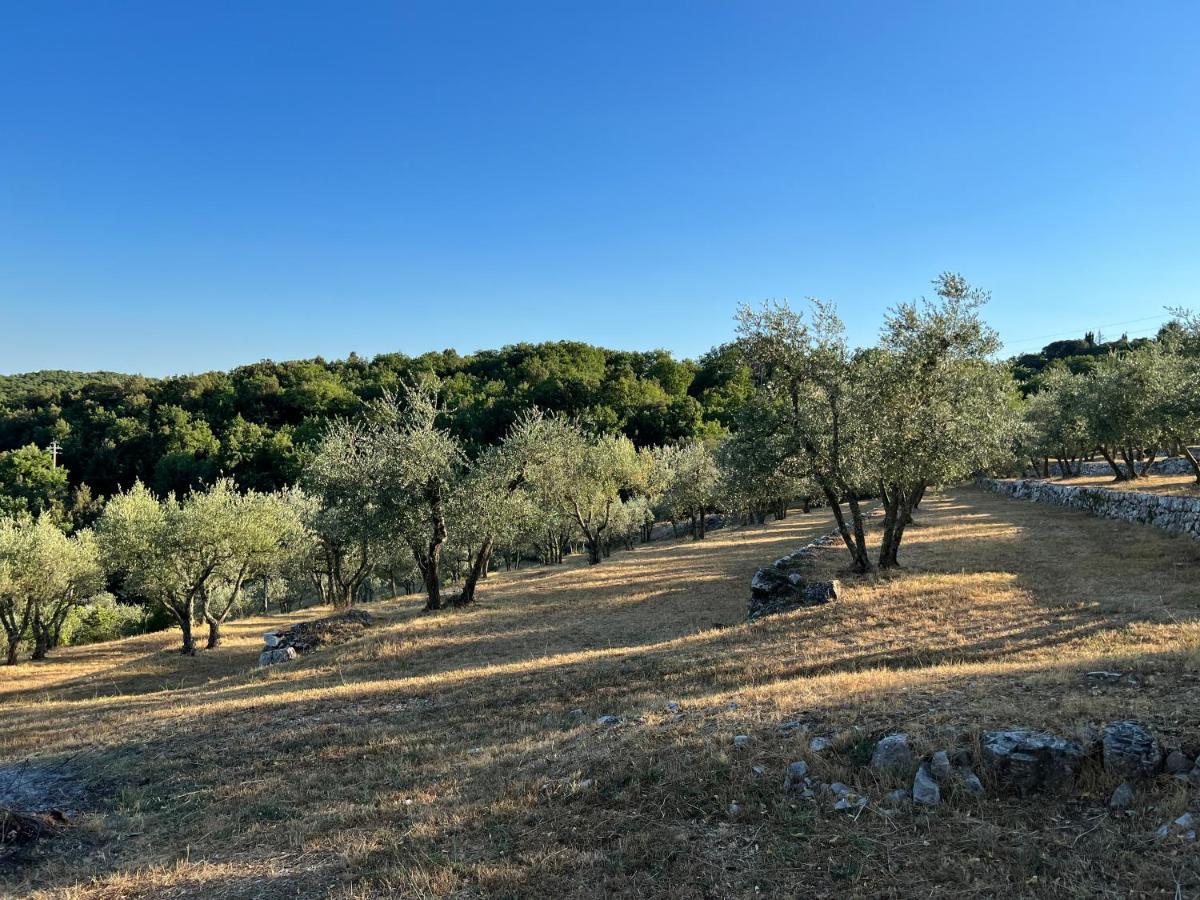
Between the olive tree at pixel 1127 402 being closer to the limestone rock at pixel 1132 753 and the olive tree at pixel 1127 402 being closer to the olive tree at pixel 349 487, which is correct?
the limestone rock at pixel 1132 753

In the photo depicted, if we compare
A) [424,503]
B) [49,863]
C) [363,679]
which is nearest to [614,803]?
[49,863]

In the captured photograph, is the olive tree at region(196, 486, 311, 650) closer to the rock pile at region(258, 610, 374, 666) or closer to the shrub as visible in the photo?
the rock pile at region(258, 610, 374, 666)

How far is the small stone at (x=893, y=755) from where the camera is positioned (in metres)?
6.62

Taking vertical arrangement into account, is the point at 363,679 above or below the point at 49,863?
below

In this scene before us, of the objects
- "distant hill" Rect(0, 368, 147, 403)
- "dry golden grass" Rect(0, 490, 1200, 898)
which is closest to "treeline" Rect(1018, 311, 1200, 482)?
"dry golden grass" Rect(0, 490, 1200, 898)

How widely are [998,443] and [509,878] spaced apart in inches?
852

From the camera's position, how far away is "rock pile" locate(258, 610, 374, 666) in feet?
80.9

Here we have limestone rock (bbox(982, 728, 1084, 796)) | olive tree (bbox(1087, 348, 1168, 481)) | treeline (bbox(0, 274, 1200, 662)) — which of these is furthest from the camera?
olive tree (bbox(1087, 348, 1168, 481))

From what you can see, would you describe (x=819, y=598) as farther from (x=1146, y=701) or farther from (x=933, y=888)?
(x=933, y=888)

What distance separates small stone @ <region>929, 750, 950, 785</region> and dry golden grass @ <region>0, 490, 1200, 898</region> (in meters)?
0.19

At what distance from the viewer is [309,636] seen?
2578cm

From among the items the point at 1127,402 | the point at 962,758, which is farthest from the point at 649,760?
the point at 1127,402

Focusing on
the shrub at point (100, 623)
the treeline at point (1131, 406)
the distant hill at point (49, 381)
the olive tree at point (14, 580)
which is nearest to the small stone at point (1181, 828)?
the treeline at point (1131, 406)

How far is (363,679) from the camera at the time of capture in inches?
726
